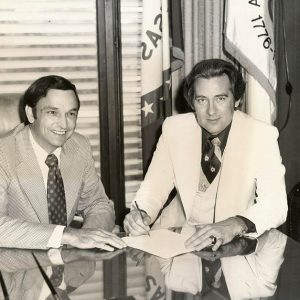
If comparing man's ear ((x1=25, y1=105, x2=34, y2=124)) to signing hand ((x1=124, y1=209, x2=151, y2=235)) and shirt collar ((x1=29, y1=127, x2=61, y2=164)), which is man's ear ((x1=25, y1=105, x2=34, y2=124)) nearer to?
shirt collar ((x1=29, y1=127, x2=61, y2=164))

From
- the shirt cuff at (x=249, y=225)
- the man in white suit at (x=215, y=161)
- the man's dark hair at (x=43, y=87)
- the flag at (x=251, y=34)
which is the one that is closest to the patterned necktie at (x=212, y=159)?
the man in white suit at (x=215, y=161)

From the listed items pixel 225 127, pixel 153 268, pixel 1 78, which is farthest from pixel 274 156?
pixel 1 78

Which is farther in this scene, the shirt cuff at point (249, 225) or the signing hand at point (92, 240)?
the shirt cuff at point (249, 225)

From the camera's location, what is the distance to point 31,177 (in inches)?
74.9

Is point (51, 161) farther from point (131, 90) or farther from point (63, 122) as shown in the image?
point (131, 90)

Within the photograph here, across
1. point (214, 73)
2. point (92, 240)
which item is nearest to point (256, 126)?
point (214, 73)

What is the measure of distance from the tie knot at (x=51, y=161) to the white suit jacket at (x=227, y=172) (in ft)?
1.18

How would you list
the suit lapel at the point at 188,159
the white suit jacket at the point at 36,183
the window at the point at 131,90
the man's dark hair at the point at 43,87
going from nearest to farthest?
1. the white suit jacket at the point at 36,183
2. the man's dark hair at the point at 43,87
3. the suit lapel at the point at 188,159
4. the window at the point at 131,90

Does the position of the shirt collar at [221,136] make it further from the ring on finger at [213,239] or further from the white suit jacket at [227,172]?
the ring on finger at [213,239]

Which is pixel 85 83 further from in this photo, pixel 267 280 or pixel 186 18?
pixel 267 280

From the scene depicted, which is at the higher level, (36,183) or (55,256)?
(36,183)

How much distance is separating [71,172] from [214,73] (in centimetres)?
70

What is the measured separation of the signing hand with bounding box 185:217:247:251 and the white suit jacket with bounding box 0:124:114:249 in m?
0.49

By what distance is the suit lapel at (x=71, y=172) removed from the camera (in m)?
2.00
